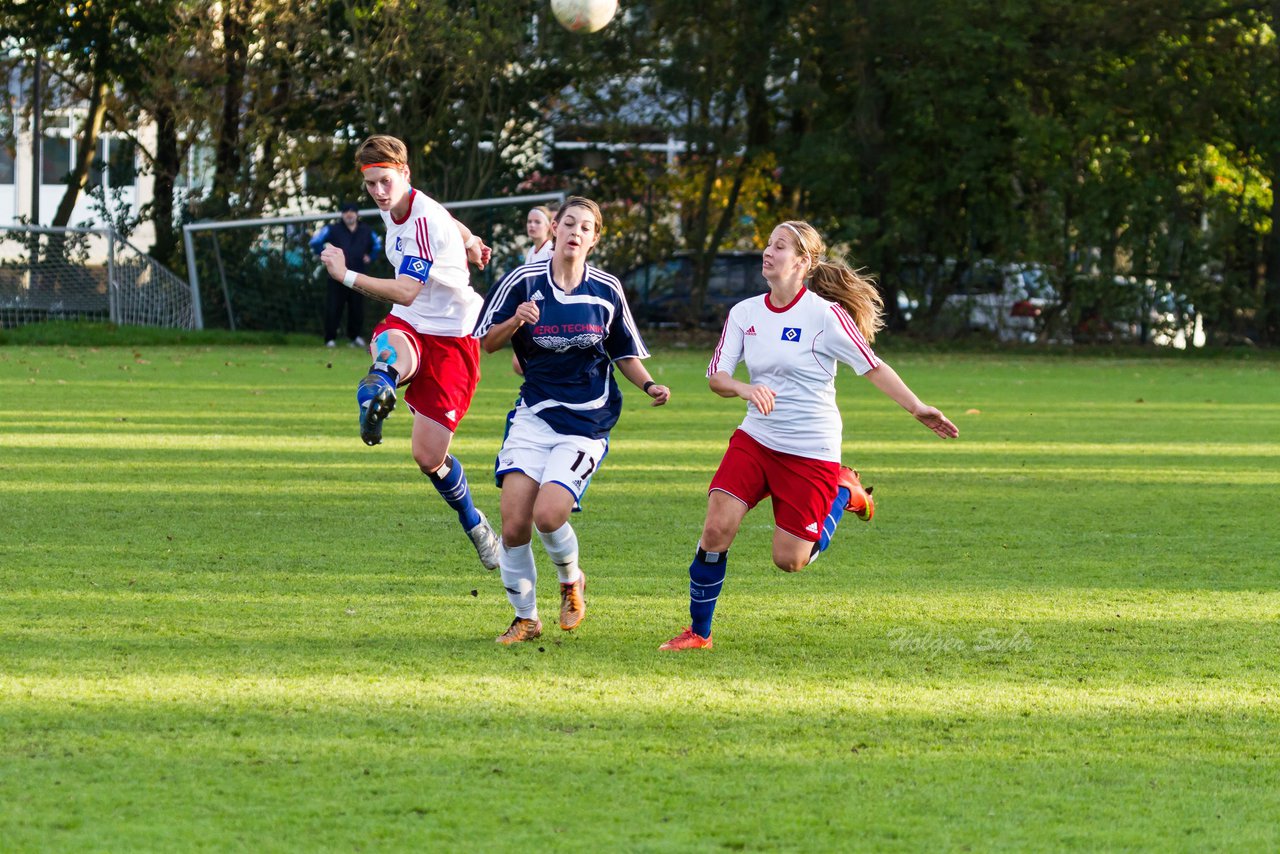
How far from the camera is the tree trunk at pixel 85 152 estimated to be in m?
28.3

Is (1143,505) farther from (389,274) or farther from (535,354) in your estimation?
(389,274)

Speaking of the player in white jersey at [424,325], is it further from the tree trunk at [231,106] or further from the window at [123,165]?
the window at [123,165]

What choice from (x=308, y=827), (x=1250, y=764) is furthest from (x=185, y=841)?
(x=1250, y=764)

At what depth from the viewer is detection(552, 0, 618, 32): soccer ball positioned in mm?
21000

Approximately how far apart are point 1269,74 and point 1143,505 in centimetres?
1866

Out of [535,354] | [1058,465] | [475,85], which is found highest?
[475,85]

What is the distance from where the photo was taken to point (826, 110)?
2797cm

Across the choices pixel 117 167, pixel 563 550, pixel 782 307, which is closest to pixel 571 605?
pixel 563 550

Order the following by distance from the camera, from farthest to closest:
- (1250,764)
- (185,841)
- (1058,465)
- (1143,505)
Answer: (1058,465), (1143,505), (1250,764), (185,841)

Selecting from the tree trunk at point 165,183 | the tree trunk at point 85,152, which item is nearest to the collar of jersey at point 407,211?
the tree trunk at point 165,183

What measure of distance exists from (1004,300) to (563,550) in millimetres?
22444

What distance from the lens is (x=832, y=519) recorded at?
671cm

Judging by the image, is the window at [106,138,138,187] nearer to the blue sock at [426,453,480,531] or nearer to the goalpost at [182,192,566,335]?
the goalpost at [182,192,566,335]

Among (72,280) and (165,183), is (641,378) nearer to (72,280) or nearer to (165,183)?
(72,280)
